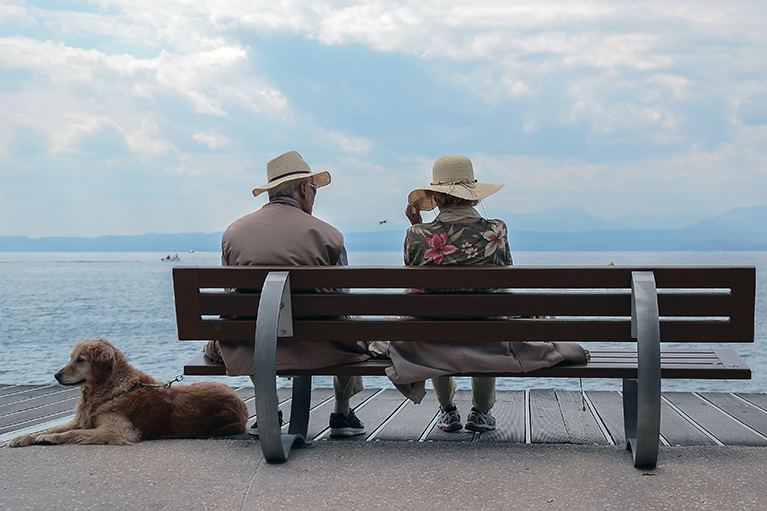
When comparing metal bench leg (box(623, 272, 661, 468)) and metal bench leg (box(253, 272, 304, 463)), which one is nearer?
metal bench leg (box(623, 272, 661, 468))

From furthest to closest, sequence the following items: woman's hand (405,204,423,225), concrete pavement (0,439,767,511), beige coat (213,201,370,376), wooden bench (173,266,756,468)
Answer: woman's hand (405,204,423,225)
beige coat (213,201,370,376)
wooden bench (173,266,756,468)
concrete pavement (0,439,767,511)

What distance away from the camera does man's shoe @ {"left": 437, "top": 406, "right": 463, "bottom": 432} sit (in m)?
4.14

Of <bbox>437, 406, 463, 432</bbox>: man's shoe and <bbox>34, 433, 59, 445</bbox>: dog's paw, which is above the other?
<bbox>34, 433, 59, 445</bbox>: dog's paw

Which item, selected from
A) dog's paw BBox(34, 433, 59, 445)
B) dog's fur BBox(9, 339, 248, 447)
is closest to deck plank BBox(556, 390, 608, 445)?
dog's fur BBox(9, 339, 248, 447)

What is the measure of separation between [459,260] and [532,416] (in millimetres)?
1532

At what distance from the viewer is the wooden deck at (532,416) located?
4.09 m

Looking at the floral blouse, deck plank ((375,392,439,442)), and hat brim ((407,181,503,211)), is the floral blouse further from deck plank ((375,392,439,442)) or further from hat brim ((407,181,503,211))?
deck plank ((375,392,439,442))

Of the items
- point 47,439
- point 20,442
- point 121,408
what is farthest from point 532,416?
point 20,442

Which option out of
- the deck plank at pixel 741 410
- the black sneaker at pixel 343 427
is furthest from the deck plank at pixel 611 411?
the black sneaker at pixel 343 427

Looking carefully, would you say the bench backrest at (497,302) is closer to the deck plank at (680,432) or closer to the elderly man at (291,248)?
the elderly man at (291,248)

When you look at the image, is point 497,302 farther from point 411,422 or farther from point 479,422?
point 411,422

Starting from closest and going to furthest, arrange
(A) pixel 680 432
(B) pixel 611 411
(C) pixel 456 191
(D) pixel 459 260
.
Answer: (D) pixel 459 260 < (C) pixel 456 191 < (A) pixel 680 432 < (B) pixel 611 411

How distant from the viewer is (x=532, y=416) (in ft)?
15.1

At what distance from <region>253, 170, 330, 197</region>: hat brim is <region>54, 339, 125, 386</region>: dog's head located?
1265 mm
